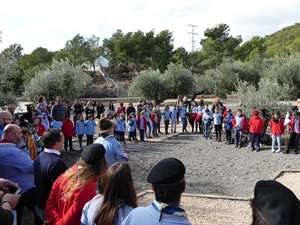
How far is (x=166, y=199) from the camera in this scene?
2.33m

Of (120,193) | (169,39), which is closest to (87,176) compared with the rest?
(120,193)

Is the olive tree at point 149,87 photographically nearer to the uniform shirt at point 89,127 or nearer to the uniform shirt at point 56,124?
the uniform shirt at point 89,127

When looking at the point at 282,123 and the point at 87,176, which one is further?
the point at 282,123

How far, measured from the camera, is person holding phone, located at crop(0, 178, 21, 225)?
2.37m

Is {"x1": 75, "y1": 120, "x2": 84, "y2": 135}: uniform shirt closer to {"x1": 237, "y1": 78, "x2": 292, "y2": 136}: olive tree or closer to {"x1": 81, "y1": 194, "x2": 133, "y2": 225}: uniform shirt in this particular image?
{"x1": 237, "y1": 78, "x2": 292, "y2": 136}: olive tree

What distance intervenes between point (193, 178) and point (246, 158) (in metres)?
3.30

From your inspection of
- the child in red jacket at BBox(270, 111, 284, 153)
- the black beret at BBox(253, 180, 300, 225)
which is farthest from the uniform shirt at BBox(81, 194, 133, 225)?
the child in red jacket at BBox(270, 111, 284, 153)

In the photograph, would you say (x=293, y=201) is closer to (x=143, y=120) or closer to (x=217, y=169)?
(x=217, y=169)

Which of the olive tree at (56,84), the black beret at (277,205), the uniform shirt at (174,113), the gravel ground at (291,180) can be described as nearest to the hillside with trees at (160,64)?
the olive tree at (56,84)

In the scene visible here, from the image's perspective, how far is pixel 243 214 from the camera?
684 centimetres

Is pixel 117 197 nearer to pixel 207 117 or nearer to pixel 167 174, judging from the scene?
pixel 167 174

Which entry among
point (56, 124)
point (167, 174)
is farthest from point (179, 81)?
point (167, 174)

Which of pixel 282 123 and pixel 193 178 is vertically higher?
pixel 282 123

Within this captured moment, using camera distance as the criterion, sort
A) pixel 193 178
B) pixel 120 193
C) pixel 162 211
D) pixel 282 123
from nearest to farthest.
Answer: pixel 162 211 → pixel 120 193 → pixel 193 178 → pixel 282 123
